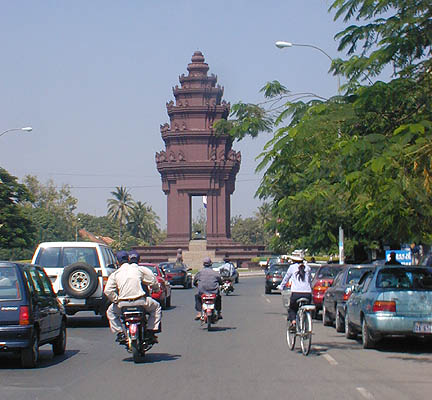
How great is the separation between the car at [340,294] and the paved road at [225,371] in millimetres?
506

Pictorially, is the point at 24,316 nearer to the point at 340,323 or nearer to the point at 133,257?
the point at 133,257

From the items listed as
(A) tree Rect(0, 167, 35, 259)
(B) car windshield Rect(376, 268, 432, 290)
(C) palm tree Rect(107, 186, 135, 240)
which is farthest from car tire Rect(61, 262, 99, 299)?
(C) palm tree Rect(107, 186, 135, 240)

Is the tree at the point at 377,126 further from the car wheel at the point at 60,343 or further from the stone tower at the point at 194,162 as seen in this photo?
the stone tower at the point at 194,162

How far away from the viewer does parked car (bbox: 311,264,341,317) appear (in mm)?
22997

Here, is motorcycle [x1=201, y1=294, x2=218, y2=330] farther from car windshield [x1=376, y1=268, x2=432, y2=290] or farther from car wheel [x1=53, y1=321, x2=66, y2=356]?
car wheel [x1=53, y1=321, x2=66, y2=356]

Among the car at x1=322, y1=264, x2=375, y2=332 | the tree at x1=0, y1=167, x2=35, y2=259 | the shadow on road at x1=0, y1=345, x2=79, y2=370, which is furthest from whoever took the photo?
the tree at x1=0, y1=167, x2=35, y2=259

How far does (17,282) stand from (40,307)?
25.0 inches

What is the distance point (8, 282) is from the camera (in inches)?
475

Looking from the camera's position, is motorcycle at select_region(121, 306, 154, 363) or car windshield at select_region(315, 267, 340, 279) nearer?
motorcycle at select_region(121, 306, 154, 363)

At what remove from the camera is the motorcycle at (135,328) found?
12.1m

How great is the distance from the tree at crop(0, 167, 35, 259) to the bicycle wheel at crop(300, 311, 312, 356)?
59.3 metres

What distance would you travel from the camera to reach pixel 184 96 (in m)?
88.8

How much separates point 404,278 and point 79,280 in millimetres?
7662

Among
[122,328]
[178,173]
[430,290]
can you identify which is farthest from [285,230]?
[178,173]
